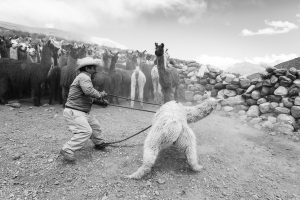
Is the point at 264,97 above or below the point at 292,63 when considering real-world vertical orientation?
below

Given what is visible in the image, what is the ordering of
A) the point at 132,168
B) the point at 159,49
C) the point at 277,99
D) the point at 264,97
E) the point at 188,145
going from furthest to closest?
the point at 264,97, the point at 277,99, the point at 159,49, the point at 132,168, the point at 188,145

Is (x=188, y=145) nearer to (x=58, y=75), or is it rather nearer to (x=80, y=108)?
(x=80, y=108)

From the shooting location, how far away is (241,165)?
5320 millimetres

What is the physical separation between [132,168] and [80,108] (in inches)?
57.6

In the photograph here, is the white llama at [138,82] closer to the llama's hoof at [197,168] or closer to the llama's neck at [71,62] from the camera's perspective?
the llama's neck at [71,62]

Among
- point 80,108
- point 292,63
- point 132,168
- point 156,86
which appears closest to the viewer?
point 132,168

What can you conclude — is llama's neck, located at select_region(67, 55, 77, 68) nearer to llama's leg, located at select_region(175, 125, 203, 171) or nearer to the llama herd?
the llama herd

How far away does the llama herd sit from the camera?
8391mm

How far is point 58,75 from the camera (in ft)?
29.3

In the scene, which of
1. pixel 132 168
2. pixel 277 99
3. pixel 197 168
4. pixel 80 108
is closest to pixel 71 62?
pixel 80 108

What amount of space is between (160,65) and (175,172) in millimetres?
2993

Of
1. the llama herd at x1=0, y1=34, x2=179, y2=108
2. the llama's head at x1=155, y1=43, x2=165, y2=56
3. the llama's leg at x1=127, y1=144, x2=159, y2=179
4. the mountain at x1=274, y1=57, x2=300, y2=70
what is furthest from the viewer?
the mountain at x1=274, y1=57, x2=300, y2=70

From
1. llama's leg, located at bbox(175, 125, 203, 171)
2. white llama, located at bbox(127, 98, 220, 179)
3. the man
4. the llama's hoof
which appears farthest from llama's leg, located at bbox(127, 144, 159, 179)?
the man

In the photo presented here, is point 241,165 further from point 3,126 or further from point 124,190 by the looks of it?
point 3,126
